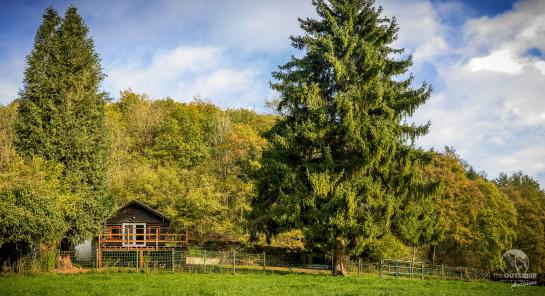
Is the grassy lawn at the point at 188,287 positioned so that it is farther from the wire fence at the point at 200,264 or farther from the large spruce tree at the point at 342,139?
the wire fence at the point at 200,264

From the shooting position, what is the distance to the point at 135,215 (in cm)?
3359

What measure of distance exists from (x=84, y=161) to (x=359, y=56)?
57.8ft

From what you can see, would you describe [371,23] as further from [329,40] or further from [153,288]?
[153,288]

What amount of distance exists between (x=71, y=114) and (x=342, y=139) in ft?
54.1

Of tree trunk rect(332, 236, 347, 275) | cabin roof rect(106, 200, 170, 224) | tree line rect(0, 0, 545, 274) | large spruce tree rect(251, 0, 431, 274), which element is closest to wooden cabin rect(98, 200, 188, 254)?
cabin roof rect(106, 200, 170, 224)

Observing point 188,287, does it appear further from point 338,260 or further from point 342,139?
point 342,139

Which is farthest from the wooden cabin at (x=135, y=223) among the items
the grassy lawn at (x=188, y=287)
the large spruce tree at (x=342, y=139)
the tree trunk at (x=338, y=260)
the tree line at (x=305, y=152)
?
the tree trunk at (x=338, y=260)

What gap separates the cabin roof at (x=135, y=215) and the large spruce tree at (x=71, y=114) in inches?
144

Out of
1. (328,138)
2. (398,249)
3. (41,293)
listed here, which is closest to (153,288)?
(41,293)

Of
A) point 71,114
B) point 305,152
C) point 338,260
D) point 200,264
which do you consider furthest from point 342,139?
point 71,114

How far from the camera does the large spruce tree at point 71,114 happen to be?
2711 cm

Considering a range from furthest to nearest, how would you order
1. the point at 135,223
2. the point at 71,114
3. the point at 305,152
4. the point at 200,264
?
the point at 135,223 < the point at 71,114 < the point at 200,264 < the point at 305,152

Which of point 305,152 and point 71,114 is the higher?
point 71,114

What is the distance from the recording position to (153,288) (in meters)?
16.8
